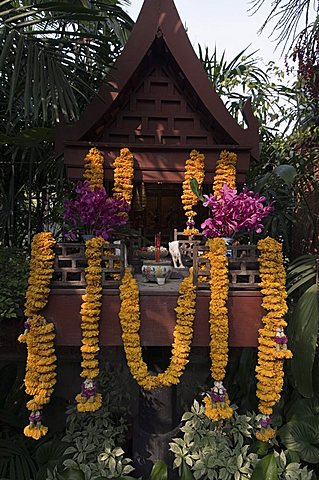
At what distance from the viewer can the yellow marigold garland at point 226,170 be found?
3.49 metres

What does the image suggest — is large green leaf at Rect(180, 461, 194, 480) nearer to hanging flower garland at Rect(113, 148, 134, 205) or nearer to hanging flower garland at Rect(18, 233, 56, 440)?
hanging flower garland at Rect(18, 233, 56, 440)

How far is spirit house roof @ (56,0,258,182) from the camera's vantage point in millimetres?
3388

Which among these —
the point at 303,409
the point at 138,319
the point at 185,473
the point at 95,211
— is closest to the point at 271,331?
the point at 138,319

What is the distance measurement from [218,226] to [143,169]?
980 millimetres

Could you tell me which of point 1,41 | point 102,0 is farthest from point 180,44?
point 102,0

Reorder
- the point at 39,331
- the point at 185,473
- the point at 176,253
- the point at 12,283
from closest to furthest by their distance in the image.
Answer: the point at 39,331 < the point at 185,473 < the point at 176,253 < the point at 12,283

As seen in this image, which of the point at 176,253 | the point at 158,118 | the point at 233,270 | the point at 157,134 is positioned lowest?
the point at 233,270

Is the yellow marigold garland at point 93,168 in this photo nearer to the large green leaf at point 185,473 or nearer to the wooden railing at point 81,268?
the wooden railing at point 81,268

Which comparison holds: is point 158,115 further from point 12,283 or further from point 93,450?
point 93,450

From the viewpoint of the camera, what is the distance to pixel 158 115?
12.0ft

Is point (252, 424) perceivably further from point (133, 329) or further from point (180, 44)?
point (180, 44)

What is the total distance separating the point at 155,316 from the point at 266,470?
5.02 ft

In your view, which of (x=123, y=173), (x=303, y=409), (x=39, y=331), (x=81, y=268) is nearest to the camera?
(x=39, y=331)

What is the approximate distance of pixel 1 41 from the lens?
2.91 metres
